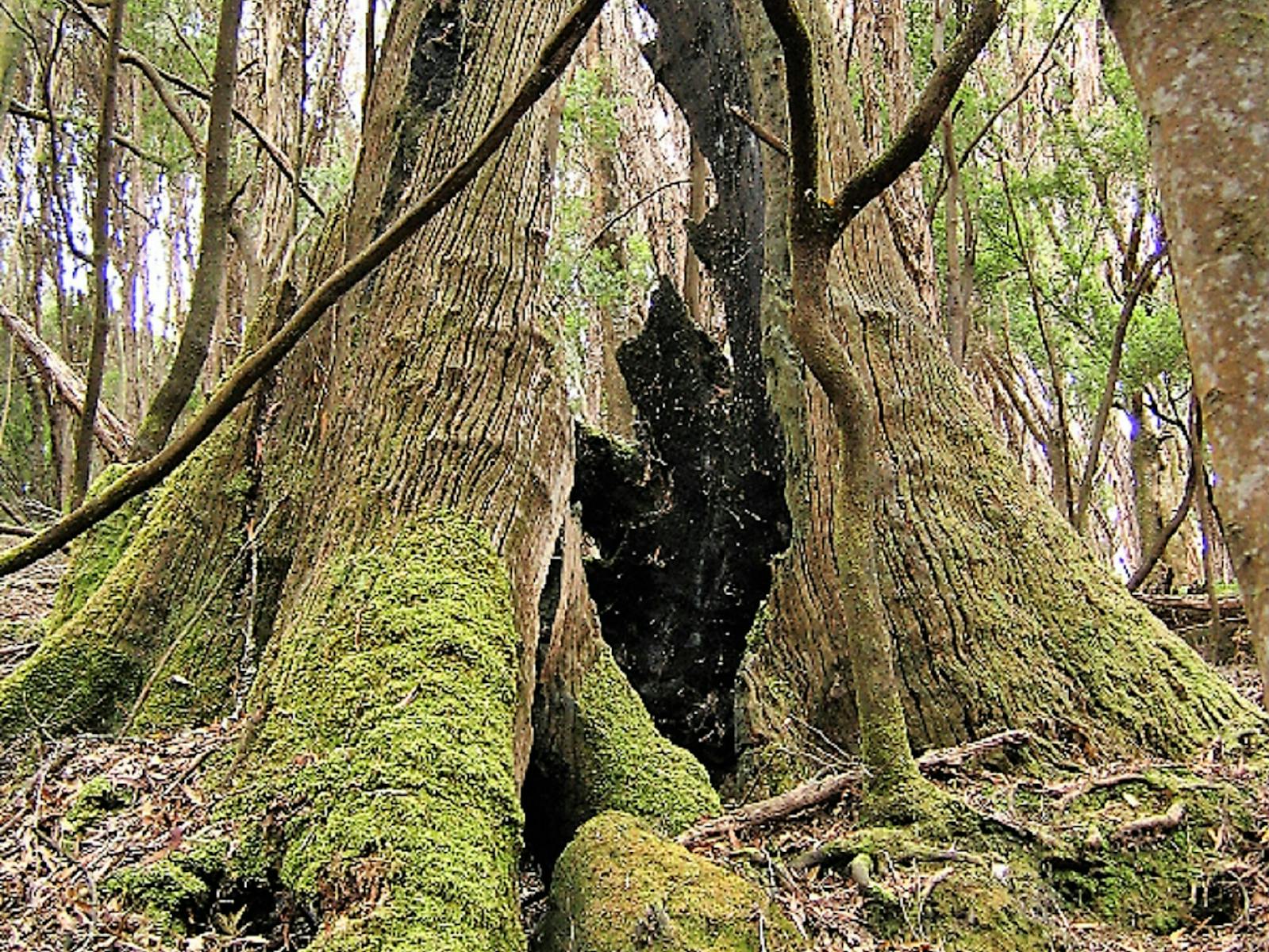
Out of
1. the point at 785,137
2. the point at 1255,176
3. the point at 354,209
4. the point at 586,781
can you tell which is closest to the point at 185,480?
the point at 354,209

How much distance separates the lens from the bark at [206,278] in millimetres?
5324

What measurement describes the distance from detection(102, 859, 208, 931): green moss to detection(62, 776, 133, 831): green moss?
1.63 feet

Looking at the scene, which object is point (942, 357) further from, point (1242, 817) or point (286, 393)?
point (286, 393)

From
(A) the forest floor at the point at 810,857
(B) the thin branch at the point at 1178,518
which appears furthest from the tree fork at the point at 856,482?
(B) the thin branch at the point at 1178,518

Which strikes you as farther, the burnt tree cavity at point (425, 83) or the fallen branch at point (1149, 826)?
the burnt tree cavity at point (425, 83)

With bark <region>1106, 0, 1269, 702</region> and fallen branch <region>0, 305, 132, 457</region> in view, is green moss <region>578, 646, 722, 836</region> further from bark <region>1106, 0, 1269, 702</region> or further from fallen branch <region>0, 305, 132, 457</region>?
fallen branch <region>0, 305, 132, 457</region>

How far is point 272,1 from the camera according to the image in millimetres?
13180

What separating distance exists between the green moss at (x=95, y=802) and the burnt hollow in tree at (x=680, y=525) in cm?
296

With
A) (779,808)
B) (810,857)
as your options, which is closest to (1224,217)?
(810,857)

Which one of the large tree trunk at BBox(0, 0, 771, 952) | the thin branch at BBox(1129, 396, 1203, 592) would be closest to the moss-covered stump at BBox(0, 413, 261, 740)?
the large tree trunk at BBox(0, 0, 771, 952)

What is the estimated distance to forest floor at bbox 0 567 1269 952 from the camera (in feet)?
9.23

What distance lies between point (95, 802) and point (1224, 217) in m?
3.24

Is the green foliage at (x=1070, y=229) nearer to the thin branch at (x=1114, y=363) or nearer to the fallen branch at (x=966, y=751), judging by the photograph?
the thin branch at (x=1114, y=363)

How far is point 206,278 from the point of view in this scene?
215 inches
